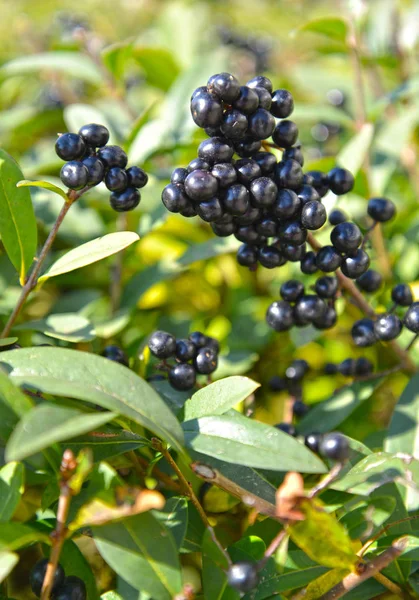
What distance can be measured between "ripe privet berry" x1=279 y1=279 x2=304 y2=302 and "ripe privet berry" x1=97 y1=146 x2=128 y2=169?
502 millimetres

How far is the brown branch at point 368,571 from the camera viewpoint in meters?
1.11

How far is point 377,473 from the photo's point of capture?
1163mm

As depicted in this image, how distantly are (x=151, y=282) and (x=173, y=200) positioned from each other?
2.23 ft

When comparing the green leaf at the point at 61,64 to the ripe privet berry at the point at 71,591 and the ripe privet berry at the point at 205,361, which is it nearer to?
the ripe privet berry at the point at 205,361

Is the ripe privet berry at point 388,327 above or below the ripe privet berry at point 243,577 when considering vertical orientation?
above

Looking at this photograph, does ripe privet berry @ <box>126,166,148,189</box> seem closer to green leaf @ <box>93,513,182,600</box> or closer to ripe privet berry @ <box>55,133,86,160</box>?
ripe privet berry @ <box>55,133,86,160</box>

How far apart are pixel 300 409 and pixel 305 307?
14.5 inches

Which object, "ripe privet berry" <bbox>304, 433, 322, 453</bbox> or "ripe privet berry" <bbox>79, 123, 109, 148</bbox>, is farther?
"ripe privet berry" <bbox>304, 433, 322, 453</bbox>

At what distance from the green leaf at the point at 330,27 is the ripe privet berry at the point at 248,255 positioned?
3.65 feet

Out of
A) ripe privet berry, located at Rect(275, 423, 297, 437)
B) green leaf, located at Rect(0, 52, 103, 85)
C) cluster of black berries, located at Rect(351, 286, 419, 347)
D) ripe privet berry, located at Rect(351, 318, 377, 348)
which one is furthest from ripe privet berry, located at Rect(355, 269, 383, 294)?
green leaf, located at Rect(0, 52, 103, 85)

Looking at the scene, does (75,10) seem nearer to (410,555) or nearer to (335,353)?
(335,353)

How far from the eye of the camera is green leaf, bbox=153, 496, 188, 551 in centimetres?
115

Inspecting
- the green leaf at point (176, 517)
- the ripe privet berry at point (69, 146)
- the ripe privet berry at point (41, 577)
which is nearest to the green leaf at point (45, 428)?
the green leaf at point (176, 517)

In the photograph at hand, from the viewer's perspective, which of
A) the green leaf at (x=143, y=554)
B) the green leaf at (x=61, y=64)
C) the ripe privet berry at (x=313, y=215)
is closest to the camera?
the green leaf at (x=143, y=554)
